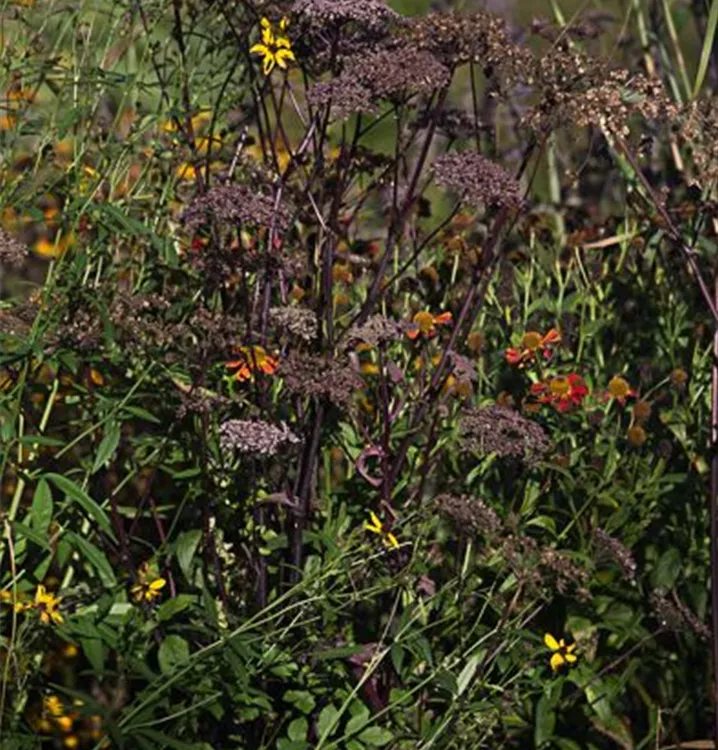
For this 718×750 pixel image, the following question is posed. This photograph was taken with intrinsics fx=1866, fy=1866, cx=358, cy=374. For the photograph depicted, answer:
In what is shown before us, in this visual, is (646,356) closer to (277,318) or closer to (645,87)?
(645,87)

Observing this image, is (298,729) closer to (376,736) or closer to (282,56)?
(376,736)

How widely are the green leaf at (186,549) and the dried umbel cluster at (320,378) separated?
35 cm

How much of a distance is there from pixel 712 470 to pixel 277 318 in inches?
29.8

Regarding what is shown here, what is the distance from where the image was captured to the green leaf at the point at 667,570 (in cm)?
319

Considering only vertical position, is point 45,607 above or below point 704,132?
below

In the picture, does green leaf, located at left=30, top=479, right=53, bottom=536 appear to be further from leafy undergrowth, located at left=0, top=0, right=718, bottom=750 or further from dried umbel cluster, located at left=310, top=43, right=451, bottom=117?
dried umbel cluster, located at left=310, top=43, right=451, bottom=117

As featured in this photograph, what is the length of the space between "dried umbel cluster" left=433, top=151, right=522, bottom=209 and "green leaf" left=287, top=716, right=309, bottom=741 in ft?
2.68

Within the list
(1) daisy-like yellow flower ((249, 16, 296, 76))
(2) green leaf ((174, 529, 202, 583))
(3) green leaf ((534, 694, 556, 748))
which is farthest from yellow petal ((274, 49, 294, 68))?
(3) green leaf ((534, 694, 556, 748))

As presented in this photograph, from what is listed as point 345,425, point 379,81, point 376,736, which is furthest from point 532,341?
point 376,736

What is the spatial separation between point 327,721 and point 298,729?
Result: 115 mm

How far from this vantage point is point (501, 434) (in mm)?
2783

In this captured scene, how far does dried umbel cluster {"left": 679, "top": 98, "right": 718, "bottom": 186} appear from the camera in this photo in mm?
2877

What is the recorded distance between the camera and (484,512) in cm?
272

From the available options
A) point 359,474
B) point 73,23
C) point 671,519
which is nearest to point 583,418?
point 671,519
